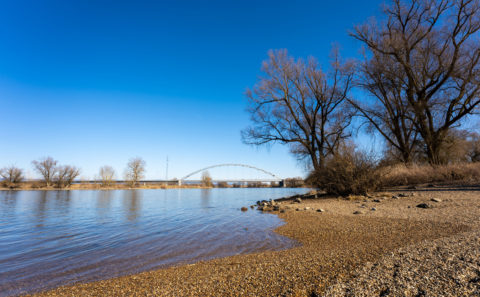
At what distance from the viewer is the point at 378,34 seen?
60.5 feet

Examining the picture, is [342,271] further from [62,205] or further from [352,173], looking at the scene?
[62,205]

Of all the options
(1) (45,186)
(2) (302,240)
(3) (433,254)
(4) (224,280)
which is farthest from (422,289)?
Answer: (1) (45,186)

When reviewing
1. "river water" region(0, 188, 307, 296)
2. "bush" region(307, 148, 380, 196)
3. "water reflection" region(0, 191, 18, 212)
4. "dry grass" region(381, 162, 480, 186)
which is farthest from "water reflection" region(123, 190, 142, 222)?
"dry grass" region(381, 162, 480, 186)

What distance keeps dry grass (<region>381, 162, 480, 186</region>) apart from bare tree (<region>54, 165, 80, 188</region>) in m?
68.1

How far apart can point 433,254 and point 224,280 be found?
3.12 metres

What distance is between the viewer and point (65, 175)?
60.1 m

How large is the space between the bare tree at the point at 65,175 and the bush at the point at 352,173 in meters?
66.2

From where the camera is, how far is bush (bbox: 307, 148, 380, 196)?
1241cm

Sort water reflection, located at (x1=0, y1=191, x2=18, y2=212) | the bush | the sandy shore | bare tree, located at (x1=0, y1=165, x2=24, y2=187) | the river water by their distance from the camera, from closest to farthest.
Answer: the sandy shore → the river water → the bush → water reflection, located at (x1=0, y1=191, x2=18, y2=212) → bare tree, located at (x1=0, y1=165, x2=24, y2=187)

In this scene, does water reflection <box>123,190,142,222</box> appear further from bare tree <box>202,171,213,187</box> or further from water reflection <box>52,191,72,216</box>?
bare tree <box>202,171,213,187</box>

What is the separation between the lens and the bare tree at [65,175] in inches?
2360

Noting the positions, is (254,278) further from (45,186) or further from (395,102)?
(45,186)

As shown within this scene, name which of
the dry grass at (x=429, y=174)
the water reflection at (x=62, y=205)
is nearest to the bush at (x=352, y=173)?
the dry grass at (x=429, y=174)

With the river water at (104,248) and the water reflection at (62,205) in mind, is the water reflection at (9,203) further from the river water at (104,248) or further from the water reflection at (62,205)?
the river water at (104,248)
